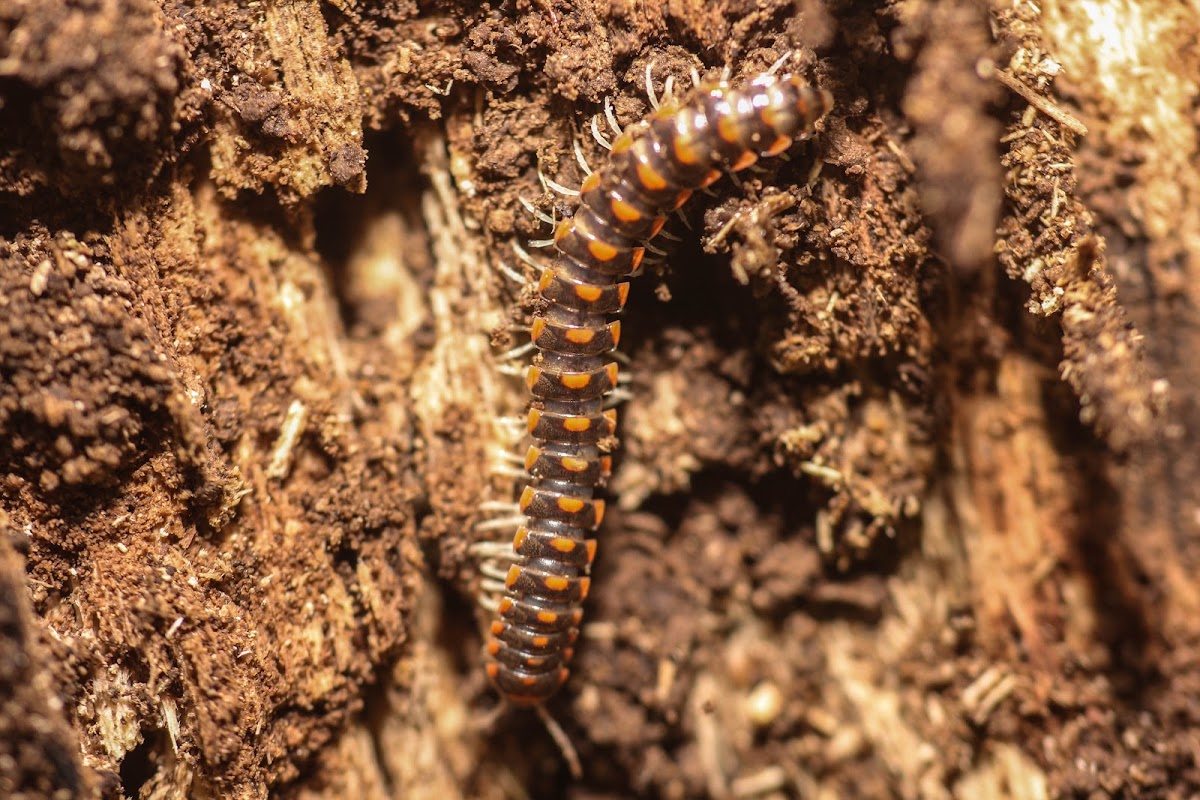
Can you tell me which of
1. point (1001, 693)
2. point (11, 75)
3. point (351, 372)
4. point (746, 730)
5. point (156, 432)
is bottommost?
point (746, 730)

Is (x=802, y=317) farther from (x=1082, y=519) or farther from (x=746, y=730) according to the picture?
(x=746, y=730)

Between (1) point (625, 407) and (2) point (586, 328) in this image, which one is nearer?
(2) point (586, 328)

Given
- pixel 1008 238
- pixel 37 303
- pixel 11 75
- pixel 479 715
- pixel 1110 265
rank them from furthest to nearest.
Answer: pixel 479 715, pixel 1110 265, pixel 1008 238, pixel 37 303, pixel 11 75

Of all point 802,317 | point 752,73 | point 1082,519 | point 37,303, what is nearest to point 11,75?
point 37,303
